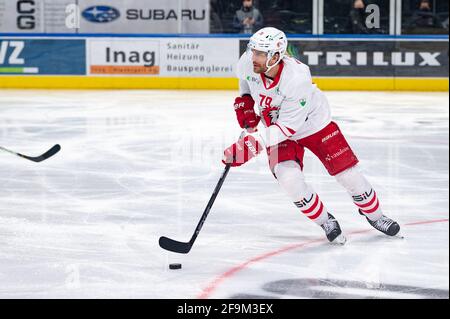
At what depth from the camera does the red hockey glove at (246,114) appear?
404 centimetres

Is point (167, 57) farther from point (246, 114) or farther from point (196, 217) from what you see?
point (246, 114)

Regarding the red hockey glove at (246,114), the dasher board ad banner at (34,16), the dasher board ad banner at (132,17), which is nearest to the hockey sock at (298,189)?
the red hockey glove at (246,114)

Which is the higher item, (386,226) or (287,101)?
(287,101)

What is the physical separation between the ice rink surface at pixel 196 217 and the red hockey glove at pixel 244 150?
0.38 meters

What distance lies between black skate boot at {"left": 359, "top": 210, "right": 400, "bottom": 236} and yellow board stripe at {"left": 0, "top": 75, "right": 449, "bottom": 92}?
7.55 metres

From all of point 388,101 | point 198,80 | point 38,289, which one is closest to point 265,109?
point 38,289

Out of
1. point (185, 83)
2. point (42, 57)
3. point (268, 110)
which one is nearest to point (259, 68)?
point (268, 110)

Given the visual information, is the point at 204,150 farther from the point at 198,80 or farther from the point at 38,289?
the point at 198,80

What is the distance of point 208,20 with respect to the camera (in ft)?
40.3

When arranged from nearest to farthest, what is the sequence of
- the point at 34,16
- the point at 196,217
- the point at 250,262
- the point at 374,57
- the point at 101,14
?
the point at 250,262
the point at 196,217
the point at 374,57
the point at 34,16
the point at 101,14

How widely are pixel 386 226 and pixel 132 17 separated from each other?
945cm

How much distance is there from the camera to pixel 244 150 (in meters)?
3.70

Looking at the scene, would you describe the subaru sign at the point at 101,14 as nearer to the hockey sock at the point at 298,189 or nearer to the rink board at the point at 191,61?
the rink board at the point at 191,61

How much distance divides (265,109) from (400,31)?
26.7 ft
